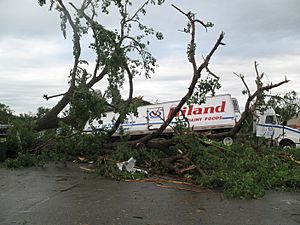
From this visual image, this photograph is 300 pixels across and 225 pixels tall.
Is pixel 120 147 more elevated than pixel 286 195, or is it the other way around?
pixel 120 147

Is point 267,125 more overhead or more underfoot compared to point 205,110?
more underfoot

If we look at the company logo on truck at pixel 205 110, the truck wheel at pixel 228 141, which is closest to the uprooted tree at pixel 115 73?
the truck wheel at pixel 228 141

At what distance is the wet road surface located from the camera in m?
5.14

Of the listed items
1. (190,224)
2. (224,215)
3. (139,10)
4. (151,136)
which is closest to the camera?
(190,224)

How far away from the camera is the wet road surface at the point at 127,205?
16.9ft

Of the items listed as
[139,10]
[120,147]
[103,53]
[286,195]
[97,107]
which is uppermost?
[139,10]

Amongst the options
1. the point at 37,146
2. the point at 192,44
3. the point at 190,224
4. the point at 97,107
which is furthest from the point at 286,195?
the point at 37,146

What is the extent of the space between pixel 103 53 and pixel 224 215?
21.0ft

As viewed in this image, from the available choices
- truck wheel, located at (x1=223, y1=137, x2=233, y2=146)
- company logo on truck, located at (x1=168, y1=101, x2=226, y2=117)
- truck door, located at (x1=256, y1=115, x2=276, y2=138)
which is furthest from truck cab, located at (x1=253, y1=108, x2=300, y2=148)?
truck wheel, located at (x1=223, y1=137, x2=233, y2=146)

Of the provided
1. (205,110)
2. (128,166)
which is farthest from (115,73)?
(205,110)

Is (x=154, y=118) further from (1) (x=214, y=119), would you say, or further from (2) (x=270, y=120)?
(2) (x=270, y=120)

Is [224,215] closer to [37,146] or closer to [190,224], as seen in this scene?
[190,224]

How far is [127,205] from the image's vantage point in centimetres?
600

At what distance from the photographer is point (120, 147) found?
10.3 m
